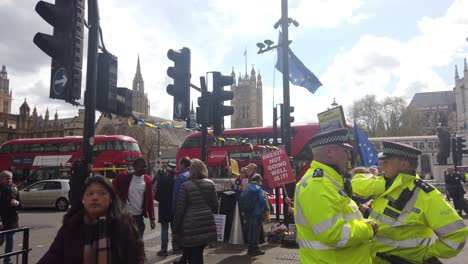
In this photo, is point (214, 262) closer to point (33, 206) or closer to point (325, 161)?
point (325, 161)

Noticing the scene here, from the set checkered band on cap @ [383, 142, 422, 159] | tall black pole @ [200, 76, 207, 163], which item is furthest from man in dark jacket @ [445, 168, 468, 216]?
checkered band on cap @ [383, 142, 422, 159]

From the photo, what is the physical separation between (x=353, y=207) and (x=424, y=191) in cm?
72

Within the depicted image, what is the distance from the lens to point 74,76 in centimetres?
400

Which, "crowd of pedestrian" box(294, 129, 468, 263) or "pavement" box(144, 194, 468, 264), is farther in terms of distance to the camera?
"pavement" box(144, 194, 468, 264)

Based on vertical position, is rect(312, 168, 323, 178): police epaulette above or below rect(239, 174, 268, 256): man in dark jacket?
above

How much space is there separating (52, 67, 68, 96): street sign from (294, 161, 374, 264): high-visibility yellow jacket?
9.27 ft

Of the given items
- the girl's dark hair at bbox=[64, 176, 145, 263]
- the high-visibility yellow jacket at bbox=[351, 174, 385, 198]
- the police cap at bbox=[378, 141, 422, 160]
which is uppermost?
the police cap at bbox=[378, 141, 422, 160]

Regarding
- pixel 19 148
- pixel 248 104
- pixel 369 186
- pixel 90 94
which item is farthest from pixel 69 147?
pixel 248 104

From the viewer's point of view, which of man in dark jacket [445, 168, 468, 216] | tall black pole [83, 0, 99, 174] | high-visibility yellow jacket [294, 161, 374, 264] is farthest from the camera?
man in dark jacket [445, 168, 468, 216]

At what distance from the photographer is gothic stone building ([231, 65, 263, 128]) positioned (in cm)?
10912

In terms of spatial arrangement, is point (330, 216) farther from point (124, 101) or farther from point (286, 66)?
point (286, 66)

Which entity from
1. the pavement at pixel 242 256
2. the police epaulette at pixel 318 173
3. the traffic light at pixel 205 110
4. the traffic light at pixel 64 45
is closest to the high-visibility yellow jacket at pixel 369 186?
the police epaulette at pixel 318 173

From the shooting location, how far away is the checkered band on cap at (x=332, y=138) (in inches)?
103

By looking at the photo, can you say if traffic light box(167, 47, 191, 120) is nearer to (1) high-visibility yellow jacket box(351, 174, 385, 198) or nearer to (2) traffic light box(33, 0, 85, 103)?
(2) traffic light box(33, 0, 85, 103)
